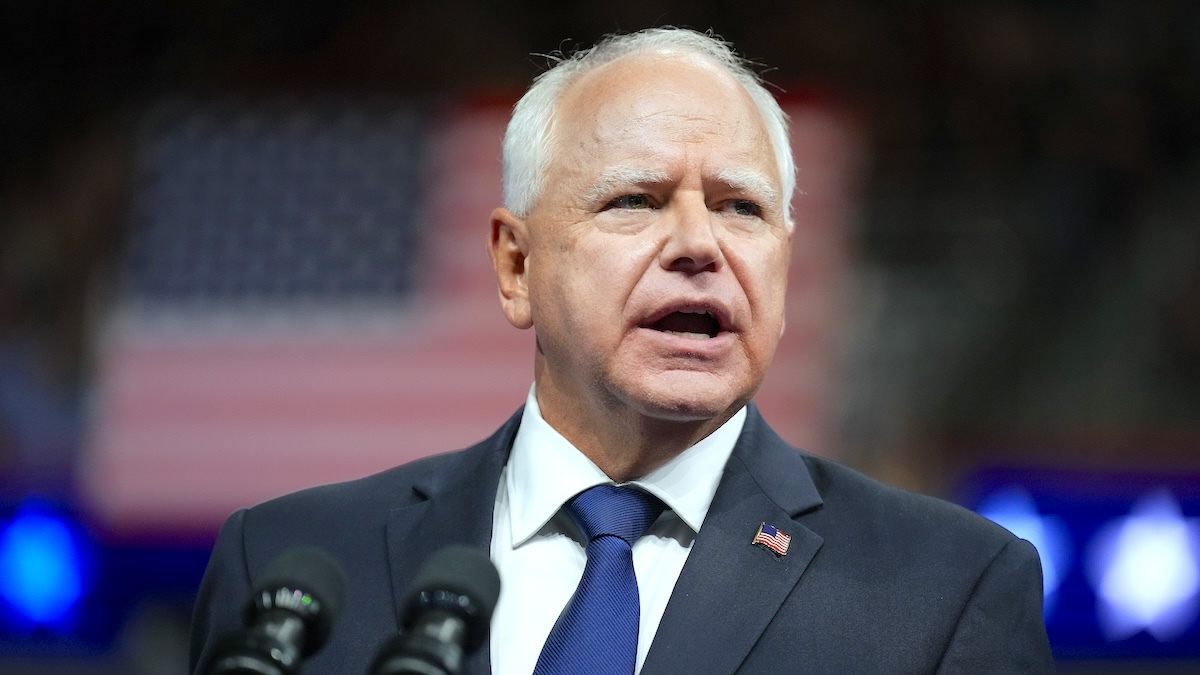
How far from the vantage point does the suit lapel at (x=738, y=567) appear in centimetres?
169

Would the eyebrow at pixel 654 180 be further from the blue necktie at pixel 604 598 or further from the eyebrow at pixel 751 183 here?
the blue necktie at pixel 604 598

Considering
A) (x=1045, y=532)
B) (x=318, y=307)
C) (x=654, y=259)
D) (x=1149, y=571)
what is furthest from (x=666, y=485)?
(x=318, y=307)

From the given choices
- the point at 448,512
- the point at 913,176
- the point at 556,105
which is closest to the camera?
the point at 448,512

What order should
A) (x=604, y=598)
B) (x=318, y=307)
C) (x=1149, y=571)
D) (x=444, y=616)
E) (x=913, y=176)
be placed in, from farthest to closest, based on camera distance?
(x=913, y=176)
(x=318, y=307)
(x=1149, y=571)
(x=604, y=598)
(x=444, y=616)

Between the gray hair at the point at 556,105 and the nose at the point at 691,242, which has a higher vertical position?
the gray hair at the point at 556,105

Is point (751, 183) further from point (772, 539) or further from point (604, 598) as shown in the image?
point (604, 598)

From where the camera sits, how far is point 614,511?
1.86 meters

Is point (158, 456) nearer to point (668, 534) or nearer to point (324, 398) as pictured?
point (324, 398)

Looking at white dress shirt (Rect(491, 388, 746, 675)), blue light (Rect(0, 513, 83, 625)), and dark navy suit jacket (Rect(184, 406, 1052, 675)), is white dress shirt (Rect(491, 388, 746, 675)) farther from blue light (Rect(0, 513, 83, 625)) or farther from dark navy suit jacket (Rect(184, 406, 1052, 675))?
blue light (Rect(0, 513, 83, 625))

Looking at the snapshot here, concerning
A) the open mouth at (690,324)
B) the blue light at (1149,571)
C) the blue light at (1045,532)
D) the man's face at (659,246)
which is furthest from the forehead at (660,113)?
the blue light at (1149,571)

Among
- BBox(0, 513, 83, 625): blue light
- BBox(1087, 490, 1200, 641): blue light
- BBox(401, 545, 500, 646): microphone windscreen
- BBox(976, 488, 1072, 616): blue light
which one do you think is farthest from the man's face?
BBox(0, 513, 83, 625): blue light

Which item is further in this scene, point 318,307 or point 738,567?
point 318,307

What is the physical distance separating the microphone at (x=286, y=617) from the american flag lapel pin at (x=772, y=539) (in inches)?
26.2

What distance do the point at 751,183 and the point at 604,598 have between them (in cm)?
64
